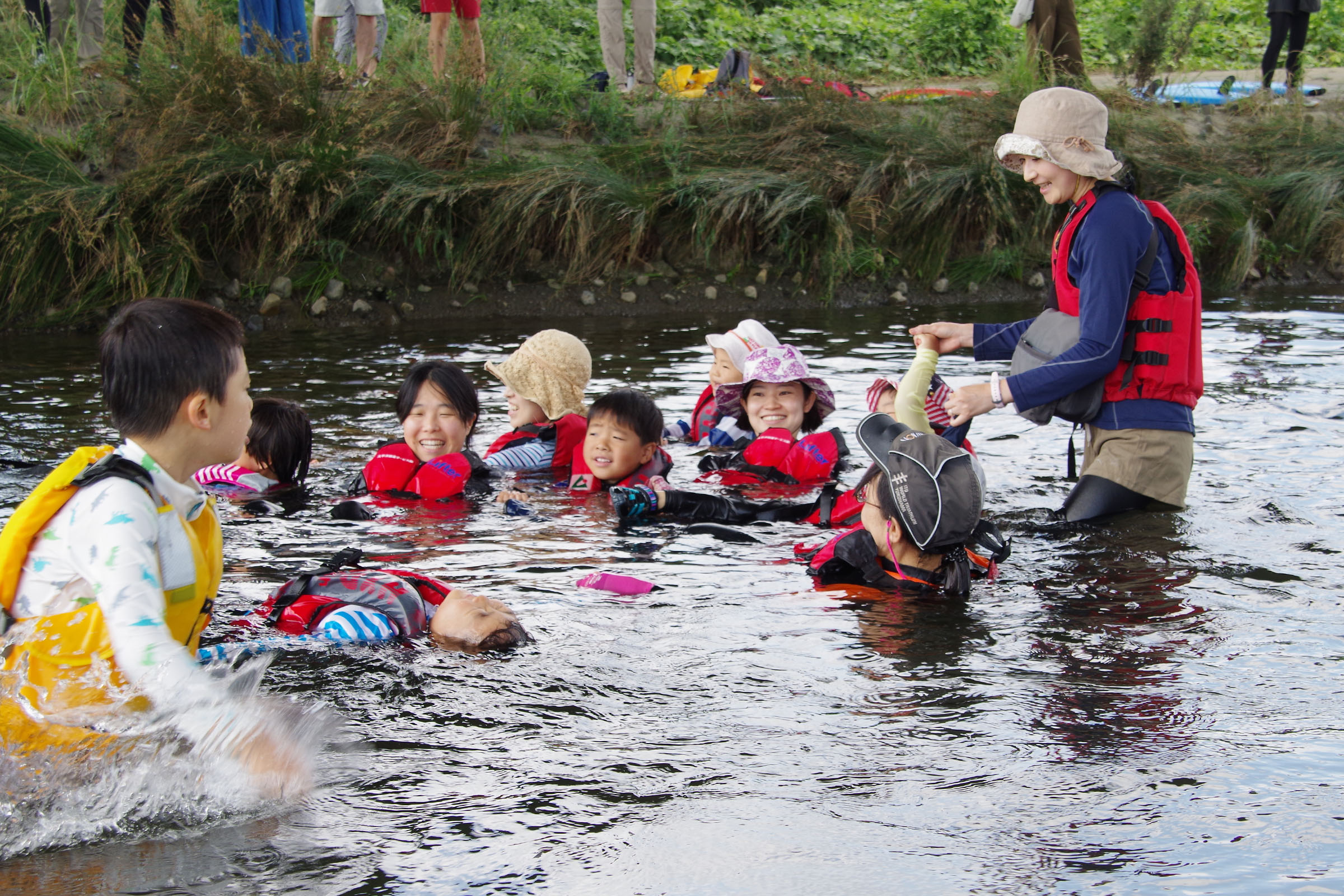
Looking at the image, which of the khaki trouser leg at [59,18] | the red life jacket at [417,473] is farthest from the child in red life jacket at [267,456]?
the khaki trouser leg at [59,18]

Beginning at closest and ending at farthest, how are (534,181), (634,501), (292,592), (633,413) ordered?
(292,592) < (634,501) < (633,413) < (534,181)

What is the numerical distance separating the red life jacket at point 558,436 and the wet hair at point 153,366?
145 inches

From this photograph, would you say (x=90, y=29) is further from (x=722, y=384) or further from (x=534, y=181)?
(x=722, y=384)

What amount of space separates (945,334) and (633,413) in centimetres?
148

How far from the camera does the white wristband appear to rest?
16.1 feet

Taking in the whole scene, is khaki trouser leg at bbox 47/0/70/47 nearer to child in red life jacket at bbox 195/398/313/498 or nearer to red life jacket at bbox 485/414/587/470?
child in red life jacket at bbox 195/398/313/498

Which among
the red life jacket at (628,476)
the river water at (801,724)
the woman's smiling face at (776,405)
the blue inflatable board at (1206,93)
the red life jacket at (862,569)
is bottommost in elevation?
the river water at (801,724)

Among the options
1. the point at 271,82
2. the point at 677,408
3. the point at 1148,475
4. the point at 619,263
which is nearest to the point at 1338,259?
the point at 619,263

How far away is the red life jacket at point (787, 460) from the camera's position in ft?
21.2

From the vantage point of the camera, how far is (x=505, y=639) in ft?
13.0

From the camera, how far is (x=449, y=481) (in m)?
5.96

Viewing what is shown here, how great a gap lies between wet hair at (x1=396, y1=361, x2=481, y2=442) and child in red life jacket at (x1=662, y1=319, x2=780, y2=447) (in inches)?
47.8

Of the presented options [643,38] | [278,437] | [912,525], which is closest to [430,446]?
[278,437]

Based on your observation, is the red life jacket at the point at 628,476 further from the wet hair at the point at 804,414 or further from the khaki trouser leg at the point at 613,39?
the khaki trouser leg at the point at 613,39
